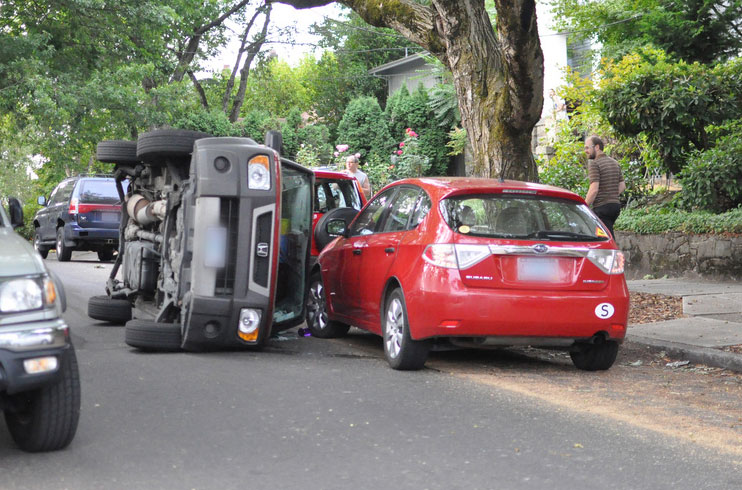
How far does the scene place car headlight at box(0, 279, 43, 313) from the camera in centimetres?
443

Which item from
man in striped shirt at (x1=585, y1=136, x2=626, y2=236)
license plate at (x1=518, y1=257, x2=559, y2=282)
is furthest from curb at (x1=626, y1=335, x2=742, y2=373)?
man in striped shirt at (x1=585, y1=136, x2=626, y2=236)

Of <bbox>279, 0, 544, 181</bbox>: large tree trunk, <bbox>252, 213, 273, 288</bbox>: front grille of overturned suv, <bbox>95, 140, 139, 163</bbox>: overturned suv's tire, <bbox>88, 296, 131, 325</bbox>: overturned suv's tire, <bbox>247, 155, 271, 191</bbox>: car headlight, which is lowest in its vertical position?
<bbox>88, 296, 131, 325</bbox>: overturned suv's tire

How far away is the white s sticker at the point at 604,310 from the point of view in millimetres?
7414

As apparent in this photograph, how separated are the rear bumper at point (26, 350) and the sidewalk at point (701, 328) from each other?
18.8ft

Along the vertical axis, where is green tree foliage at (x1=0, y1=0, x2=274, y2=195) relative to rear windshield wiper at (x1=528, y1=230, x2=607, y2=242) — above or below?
above

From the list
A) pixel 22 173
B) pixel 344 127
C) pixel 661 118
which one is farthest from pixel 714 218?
pixel 22 173

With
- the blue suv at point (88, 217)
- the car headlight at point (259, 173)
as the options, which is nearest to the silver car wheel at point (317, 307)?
the car headlight at point (259, 173)

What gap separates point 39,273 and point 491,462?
7.78 feet

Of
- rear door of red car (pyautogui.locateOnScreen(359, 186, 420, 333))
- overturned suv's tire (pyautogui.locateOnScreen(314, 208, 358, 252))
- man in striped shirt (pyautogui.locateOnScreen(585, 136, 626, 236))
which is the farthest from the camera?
man in striped shirt (pyautogui.locateOnScreen(585, 136, 626, 236))

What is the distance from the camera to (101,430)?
17.8 feet

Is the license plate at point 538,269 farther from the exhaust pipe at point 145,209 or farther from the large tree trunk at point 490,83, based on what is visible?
the large tree trunk at point 490,83

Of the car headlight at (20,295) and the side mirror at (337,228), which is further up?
the side mirror at (337,228)

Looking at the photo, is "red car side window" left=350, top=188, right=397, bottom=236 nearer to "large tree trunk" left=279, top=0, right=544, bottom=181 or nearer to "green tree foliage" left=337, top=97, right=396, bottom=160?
"large tree trunk" left=279, top=0, right=544, bottom=181

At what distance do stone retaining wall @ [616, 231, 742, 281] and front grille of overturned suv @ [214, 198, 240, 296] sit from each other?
8.28 meters
